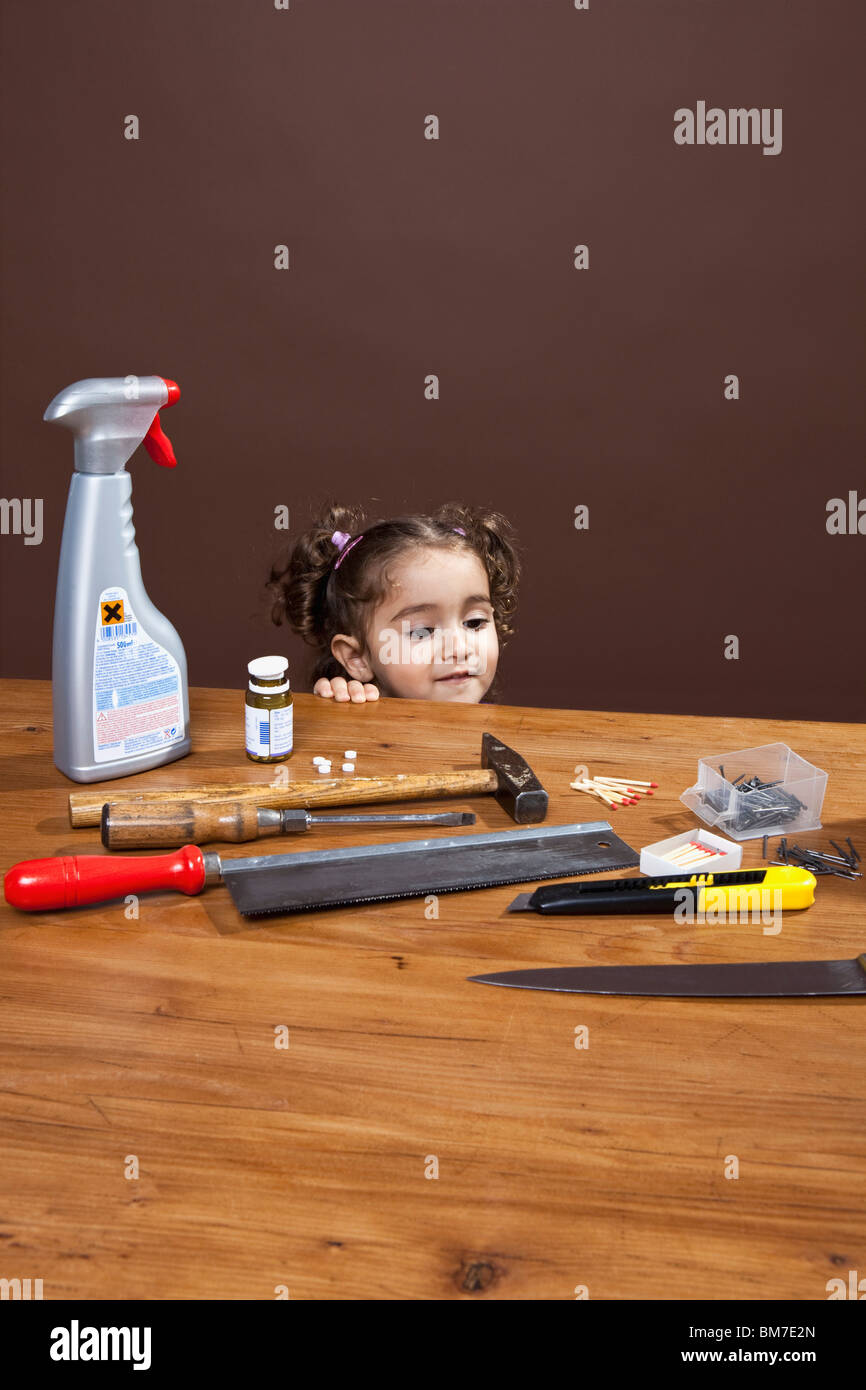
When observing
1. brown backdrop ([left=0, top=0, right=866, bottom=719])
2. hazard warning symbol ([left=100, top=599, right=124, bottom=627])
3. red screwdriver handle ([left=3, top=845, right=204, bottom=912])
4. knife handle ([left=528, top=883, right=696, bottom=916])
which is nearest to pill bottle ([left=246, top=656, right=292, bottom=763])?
hazard warning symbol ([left=100, top=599, right=124, bottom=627])

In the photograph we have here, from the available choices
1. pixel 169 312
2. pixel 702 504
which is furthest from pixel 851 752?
pixel 169 312

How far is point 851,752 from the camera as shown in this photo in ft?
4.62

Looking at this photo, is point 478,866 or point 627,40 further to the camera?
point 627,40

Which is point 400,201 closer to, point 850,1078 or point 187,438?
point 187,438

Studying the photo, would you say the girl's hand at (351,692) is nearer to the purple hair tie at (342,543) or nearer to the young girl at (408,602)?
the young girl at (408,602)

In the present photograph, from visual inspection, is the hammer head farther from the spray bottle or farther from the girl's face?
the girl's face

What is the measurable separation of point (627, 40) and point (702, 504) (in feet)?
3.58

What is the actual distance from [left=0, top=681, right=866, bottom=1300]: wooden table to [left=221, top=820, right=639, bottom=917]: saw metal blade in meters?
0.02

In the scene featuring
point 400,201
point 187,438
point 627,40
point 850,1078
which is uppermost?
point 627,40

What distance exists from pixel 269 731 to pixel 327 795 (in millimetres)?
136

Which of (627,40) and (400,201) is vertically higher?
(627,40)

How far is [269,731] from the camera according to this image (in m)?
1.34

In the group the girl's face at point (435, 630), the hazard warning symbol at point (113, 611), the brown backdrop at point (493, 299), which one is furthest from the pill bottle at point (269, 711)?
the brown backdrop at point (493, 299)

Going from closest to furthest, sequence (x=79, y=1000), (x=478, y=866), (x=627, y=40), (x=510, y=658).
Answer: (x=79, y=1000) < (x=478, y=866) < (x=627, y=40) < (x=510, y=658)
